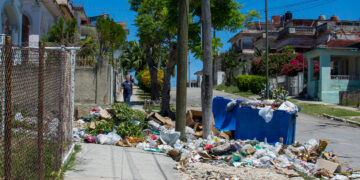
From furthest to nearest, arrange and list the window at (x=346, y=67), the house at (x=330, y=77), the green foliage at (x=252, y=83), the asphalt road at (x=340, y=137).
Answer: the green foliage at (x=252, y=83)
the window at (x=346, y=67)
the house at (x=330, y=77)
the asphalt road at (x=340, y=137)

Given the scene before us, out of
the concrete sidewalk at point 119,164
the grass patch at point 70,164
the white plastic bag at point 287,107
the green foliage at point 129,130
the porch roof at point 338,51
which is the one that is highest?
the porch roof at point 338,51

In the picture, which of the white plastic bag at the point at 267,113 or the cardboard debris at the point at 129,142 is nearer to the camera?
the cardboard debris at the point at 129,142

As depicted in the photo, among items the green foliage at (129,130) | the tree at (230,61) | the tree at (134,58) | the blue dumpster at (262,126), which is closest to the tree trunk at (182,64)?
the green foliage at (129,130)

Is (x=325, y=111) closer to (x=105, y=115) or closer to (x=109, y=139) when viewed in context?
(x=105, y=115)

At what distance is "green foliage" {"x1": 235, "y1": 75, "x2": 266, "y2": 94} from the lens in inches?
1227

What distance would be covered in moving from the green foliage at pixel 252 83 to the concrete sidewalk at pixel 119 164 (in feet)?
81.1

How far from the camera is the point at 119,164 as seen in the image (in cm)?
623

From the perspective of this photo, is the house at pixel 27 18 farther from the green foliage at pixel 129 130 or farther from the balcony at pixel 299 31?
the balcony at pixel 299 31

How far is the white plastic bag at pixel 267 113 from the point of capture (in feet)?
28.6

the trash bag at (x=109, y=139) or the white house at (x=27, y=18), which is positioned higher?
the white house at (x=27, y=18)

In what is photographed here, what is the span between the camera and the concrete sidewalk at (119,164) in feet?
18.0

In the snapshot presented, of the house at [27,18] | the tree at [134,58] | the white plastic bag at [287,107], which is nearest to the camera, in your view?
the white plastic bag at [287,107]

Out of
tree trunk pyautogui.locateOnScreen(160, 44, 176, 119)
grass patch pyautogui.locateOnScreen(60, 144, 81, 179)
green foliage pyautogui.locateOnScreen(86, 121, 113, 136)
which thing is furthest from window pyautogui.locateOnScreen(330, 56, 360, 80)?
grass patch pyautogui.locateOnScreen(60, 144, 81, 179)

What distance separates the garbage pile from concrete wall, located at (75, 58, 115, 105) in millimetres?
5701
